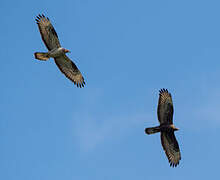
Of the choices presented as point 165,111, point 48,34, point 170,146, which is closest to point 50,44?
point 48,34

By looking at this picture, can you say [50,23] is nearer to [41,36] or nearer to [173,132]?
[41,36]

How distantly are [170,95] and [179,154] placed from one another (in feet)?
9.21

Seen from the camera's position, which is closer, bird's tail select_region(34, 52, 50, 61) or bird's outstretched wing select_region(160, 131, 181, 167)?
bird's tail select_region(34, 52, 50, 61)

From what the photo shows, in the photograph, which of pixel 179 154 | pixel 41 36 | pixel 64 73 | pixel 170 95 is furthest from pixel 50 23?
pixel 179 154

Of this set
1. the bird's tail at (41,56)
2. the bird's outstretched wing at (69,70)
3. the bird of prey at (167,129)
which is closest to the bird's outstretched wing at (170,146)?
the bird of prey at (167,129)

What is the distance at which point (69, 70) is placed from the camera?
92.4ft

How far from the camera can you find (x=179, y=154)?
27.3 m

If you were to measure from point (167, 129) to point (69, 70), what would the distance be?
5539 millimetres

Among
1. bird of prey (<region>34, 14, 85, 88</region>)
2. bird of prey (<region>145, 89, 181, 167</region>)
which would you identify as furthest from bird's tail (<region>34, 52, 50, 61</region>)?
bird of prey (<region>145, 89, 181, 167</region>)

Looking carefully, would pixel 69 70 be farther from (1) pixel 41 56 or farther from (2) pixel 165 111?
(2) pixel 165 111

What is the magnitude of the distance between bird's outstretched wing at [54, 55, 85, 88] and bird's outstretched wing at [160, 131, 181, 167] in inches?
193

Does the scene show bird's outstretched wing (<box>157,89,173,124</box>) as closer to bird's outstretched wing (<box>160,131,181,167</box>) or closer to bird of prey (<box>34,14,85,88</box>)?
bird's outstretched wing (<box>160,131,181,167</box>)

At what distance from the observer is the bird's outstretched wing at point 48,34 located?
2662 cm

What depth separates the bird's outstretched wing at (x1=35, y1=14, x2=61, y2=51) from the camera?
26625mm
